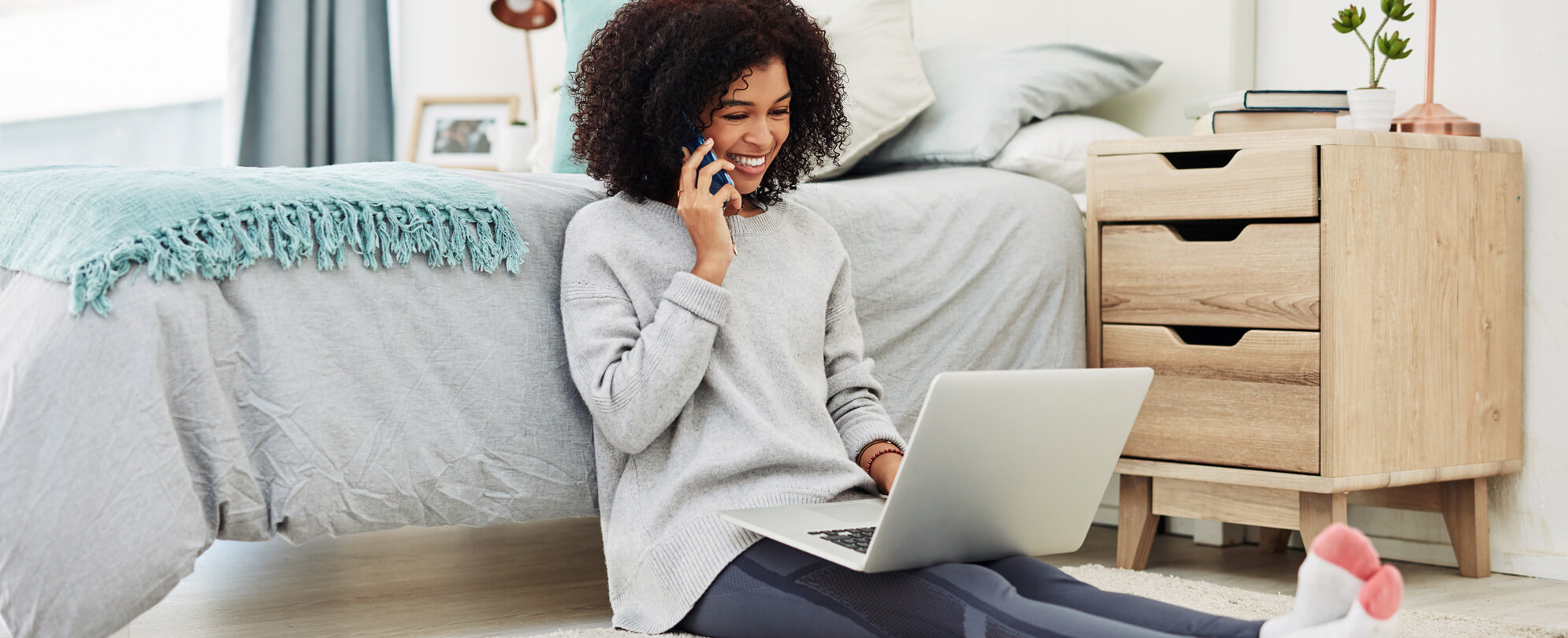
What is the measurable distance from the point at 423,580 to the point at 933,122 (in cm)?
102

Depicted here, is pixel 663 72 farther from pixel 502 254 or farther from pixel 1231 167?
pixel 1231 167

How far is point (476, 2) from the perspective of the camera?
10.8 feet

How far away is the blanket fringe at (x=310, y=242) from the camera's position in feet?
3.20

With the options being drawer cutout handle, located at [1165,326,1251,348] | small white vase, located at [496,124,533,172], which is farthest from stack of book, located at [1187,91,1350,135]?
small white vase, located at [496,124,533,172]

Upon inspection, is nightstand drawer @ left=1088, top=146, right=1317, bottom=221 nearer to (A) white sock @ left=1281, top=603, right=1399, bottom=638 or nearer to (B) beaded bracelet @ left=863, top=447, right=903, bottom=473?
(B) beaded bracelet @ left=863, top=447, right=903, bottom=473

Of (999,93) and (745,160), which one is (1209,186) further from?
(745,160)

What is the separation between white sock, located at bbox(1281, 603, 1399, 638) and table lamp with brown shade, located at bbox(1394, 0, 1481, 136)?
1035 millimetres

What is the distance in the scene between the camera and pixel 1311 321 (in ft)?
4.69

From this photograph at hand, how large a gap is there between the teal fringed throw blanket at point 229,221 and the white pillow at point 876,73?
0.80 m

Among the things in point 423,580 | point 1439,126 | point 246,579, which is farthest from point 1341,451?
point 246,579

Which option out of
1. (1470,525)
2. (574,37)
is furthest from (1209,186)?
(574,37)

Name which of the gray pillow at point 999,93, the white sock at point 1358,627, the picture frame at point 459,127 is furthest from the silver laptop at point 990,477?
the picture frame at point 459,127

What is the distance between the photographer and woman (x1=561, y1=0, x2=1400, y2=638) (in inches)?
39.8

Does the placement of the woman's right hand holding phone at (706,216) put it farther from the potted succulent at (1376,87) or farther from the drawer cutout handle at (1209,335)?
the potted succulent at (1376,87)
